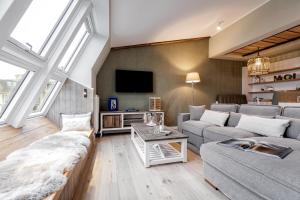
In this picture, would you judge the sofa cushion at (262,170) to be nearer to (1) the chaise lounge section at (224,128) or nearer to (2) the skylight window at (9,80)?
(1) the chaise lounge section at (224,128)

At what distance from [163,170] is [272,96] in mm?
4826

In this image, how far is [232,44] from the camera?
14.4 feet

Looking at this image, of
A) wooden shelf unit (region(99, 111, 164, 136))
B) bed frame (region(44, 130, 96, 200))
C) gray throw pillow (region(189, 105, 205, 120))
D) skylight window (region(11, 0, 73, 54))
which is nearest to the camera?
bed frame (region(44, 130, 96, 200))

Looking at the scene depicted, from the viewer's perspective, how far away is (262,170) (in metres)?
1.29

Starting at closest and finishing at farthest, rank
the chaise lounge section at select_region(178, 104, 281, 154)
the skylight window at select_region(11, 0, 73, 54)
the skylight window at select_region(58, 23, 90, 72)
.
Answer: the skylight window at select_region(11, 0, 73, 54), the chaise lounge section at select_region(178, 104, 281, 154), the skylight window at select_region(58, 23, 90, 72)

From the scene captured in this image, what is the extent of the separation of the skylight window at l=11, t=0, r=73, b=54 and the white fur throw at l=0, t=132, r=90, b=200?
3.79ft

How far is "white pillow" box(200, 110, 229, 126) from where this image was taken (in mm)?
3059

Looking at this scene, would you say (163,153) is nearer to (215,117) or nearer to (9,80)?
(215,117)

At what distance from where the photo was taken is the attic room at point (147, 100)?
1472mm

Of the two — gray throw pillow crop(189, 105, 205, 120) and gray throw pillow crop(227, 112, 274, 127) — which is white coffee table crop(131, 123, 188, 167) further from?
gray throw pillow crop(189, 105, 205, 120)

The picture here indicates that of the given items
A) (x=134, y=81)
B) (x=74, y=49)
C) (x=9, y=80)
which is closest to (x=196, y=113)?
(x=134, y=81)

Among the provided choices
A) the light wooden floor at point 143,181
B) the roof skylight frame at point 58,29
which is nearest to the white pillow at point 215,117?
the light wooden floor at point 143,181

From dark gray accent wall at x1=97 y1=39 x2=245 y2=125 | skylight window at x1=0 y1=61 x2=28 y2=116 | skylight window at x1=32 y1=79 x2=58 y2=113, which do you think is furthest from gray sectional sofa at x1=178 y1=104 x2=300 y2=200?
skylight window at x1=32 y1=79 x2=58 y2=113

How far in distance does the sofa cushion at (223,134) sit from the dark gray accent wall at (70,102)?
252 cm
